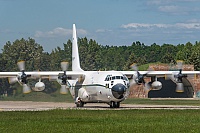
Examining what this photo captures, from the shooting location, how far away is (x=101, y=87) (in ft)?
147

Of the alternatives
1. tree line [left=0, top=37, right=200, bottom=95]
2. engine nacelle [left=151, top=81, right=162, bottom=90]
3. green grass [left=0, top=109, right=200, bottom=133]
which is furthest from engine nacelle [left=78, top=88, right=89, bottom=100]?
tree line [left=0, top=37, right=200, bottom=95]

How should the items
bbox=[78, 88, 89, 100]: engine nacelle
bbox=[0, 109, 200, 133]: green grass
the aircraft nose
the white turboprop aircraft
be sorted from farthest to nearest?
bbox=[78, 88, 89, 100]: engine nacelle
the white turboprop aircraft
the aircraft nose
bbox=[0, 109, 200, 133]: green grass

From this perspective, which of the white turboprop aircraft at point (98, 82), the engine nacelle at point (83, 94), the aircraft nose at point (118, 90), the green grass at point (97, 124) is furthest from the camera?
the engine nacelle at point (83, 94)

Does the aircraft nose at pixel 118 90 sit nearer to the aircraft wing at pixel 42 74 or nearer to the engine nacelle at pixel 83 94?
the engine nacelle at pixel 83 94

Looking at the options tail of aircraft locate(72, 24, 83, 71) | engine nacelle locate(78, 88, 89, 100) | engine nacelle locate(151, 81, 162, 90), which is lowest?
engine nacelle locate(78, 88, 89, 100)

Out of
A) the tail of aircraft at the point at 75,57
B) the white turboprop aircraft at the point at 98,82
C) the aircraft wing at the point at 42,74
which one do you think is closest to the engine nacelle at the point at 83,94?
the white turboprop aircraft at the point at 98,82

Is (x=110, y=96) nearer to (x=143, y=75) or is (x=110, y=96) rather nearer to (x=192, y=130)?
(x=143, y=75)

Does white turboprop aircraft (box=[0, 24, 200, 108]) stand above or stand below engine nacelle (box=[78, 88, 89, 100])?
above

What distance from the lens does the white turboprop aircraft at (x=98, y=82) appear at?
141 ft

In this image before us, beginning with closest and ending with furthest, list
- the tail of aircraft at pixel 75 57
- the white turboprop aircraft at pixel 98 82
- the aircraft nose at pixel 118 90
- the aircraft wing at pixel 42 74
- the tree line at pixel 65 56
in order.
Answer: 1. the aircraft nose at pixel 118 90
2. the white turboprop aircraft at pixel 98 82
3. the aircraft wing at pixel 42 74
4. the tail of aircraft at pixel 75 57
5. the tree line at pixel 65 56

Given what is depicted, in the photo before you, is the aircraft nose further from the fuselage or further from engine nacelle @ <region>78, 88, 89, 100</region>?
engine nacelle @ <region>78, 88, 89, 100</region>

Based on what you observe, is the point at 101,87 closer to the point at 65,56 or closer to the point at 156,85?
the point at 156,85

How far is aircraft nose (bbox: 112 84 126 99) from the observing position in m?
42.1

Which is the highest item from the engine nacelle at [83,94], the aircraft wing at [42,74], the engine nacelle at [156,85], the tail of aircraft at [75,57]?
the tail of aircraft at [75,57]
